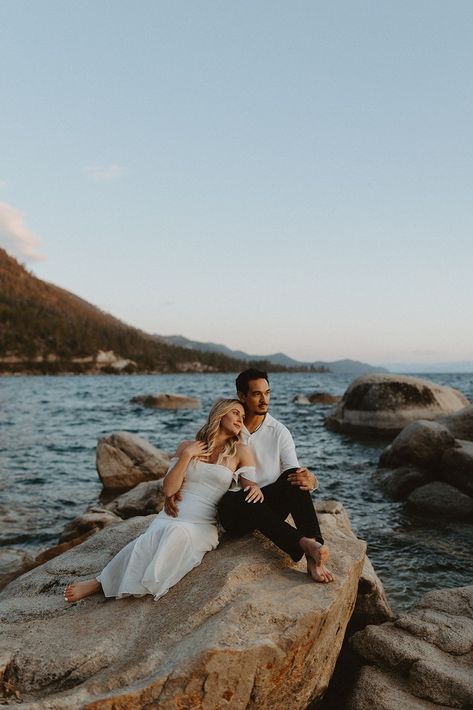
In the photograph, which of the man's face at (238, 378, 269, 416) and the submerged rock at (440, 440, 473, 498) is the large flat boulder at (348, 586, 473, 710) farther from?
the submerged rock at (440, 440, 473, 498)

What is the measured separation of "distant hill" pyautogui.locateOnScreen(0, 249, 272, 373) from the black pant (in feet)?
391

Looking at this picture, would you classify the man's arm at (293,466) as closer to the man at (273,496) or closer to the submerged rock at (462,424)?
the man at (273,496)

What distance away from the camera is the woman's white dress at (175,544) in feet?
14.7

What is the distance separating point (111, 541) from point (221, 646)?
308 centimetres

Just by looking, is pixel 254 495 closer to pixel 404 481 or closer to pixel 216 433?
pixel 216 433

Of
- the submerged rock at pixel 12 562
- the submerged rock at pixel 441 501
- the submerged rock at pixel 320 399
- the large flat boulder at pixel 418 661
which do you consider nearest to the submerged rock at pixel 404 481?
the submerged rock at pixel 441 501

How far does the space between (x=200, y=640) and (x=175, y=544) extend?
3.80 feet

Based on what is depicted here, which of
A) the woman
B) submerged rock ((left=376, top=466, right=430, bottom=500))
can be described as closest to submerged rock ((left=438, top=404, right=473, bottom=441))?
submerged rock ((left=376, top=466, right=430, bottom=500))

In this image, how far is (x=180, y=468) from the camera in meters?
5.00

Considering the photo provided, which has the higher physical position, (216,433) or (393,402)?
(216,433)

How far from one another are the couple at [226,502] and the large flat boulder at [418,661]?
2.69 ft

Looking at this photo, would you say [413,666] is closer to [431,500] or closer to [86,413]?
[431,500]

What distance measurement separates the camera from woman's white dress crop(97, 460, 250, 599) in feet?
14.7

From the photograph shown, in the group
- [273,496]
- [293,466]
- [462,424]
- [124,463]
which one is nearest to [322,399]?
[462,424]
